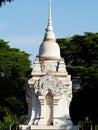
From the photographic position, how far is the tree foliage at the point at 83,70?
37.2 meters

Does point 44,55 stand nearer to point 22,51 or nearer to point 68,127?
point 68,127

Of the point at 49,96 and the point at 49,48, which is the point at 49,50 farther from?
the point at 49,96

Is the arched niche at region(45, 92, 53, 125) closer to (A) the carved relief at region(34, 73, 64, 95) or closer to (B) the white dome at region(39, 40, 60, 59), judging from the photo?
(A) the carved relief at region(34, 73, 64, 95)

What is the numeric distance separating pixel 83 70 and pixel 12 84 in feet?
20.6

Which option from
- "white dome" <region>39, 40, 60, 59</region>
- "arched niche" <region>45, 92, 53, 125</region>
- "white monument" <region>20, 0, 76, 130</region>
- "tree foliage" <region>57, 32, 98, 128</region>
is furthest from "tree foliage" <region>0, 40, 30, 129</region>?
"arched niche" <region>45, 92, 53, 125</region>

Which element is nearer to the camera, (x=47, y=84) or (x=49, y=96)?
(x=47, y=84)

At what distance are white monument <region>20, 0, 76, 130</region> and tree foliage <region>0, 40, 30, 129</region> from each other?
1209cm

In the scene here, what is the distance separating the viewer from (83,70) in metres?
38.7

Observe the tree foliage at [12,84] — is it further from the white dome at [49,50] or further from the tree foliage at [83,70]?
the white dome at [49,50]

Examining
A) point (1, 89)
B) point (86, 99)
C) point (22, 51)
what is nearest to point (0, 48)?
point (22, 51)

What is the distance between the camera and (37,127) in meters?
27.8

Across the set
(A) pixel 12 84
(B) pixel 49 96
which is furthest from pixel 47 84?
(A) pixel 12 84

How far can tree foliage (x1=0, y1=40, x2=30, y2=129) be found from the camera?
1632 inches

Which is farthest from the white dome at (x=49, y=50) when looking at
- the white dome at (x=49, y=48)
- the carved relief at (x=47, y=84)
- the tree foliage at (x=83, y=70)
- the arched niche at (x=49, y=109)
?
the tree foliage at (x=83, y=70)
